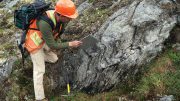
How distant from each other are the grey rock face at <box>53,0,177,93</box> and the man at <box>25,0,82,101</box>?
1.98ft

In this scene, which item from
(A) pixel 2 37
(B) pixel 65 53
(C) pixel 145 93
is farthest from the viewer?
(A) pixel 2 37

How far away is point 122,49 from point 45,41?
83.1 inches

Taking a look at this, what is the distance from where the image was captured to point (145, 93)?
30.1ft

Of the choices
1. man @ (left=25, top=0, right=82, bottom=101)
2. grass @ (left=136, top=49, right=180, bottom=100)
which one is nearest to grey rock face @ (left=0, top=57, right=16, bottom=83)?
man @ (left=25, top=0, right=82, bottom=101)

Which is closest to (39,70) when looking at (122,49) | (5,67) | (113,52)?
(5,67)

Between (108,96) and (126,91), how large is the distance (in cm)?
49

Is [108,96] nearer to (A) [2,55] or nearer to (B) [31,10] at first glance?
(B) [31,10]

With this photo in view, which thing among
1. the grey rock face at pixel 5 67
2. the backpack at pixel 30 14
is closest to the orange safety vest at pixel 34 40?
the backpack at pixel 30 14

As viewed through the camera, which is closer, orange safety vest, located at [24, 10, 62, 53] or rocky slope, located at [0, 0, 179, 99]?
orange safety vest, located at [24, 10, 62, 53]

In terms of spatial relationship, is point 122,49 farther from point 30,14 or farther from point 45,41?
point 30,14

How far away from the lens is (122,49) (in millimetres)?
9977

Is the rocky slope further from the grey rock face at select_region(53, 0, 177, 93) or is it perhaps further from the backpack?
the backpack

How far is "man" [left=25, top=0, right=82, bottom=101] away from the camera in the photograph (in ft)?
30.2

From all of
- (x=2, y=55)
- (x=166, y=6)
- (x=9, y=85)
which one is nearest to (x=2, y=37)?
(x=2, y=55)
